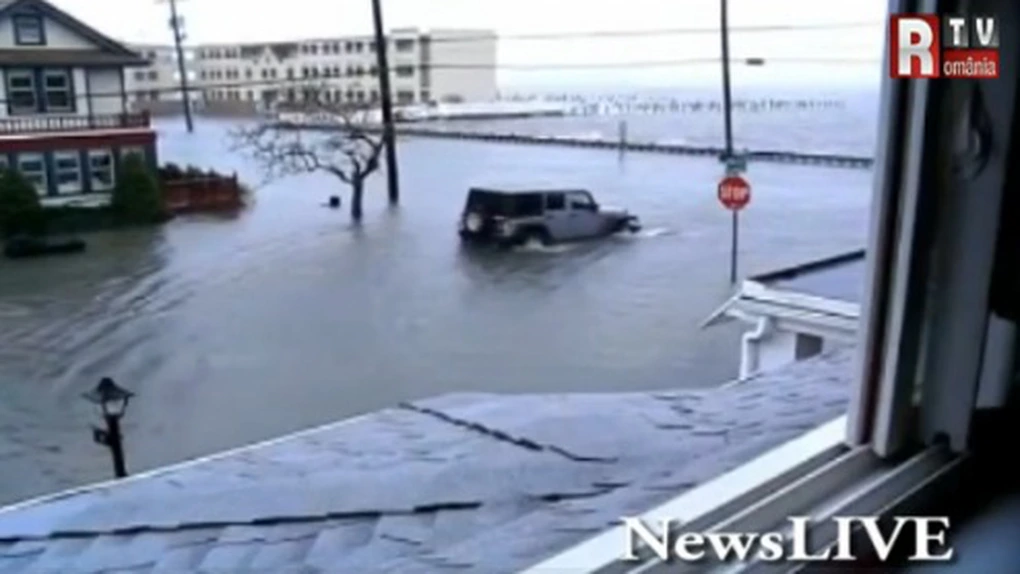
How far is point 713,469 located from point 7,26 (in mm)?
959

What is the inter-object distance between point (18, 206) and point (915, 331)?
117cm

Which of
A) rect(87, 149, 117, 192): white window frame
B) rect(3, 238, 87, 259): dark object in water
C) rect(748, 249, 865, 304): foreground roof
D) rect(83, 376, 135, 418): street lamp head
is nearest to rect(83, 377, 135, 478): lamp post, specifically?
rect(83, 376, 135, 418): street lamp head

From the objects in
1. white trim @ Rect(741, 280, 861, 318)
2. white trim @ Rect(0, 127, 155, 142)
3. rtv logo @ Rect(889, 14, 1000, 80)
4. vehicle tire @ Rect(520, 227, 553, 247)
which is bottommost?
vehicle tire @ Rect(520, 227, 553, 247)

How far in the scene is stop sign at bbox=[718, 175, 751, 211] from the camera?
212 centimetres

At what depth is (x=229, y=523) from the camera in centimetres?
70

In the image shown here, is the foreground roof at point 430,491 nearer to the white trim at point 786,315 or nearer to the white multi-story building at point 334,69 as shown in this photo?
the white trim at point 786,315

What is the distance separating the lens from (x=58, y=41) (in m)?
1.09

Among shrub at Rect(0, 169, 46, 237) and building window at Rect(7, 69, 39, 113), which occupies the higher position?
building window at Rect(7, 69, 39, 113)

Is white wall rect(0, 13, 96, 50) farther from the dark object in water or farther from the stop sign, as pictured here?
the stop sign

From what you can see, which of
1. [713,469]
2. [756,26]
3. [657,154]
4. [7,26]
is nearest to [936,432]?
[713,469]

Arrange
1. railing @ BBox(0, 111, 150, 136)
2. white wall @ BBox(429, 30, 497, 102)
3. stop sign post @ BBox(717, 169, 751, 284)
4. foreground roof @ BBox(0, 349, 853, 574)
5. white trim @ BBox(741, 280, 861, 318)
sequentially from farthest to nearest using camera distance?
stop sign post @ BBox(717, 169, 751, 284), white trim @ BBox(741, 280, 861, 318), white wall @ BBox(429, 30, 497, 102), railing @ BBox(0, 111, 150, 136), foreground roof @ BBox(0, 349, 853, 574)

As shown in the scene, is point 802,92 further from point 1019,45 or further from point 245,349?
point 245,349

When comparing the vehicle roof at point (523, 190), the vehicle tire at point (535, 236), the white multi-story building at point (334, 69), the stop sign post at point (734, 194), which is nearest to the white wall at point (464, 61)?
the white multi-story building at point (334, 69)

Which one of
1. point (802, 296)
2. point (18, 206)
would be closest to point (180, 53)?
point (18, 206)
